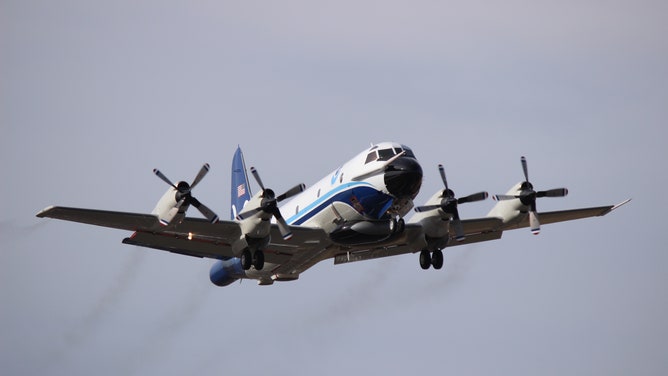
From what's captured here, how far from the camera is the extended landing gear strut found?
47.6m

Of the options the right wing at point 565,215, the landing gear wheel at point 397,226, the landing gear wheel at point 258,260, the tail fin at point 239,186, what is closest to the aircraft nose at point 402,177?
the landing gear wheel at point 397,226

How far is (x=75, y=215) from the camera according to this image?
1576 inches

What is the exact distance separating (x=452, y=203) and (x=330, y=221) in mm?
6204

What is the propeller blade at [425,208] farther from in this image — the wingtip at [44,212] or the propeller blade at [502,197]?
the wingtip at [44,212]

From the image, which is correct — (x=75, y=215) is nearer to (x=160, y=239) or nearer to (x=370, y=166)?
(x=160, y=239)

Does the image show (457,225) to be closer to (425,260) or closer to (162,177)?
(425,260)

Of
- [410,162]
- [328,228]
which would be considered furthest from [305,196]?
[410,162]

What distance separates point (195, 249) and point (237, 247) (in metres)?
3.44

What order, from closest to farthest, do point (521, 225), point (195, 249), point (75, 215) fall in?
1. point (75, 215)
2. point (195, 249)
3. point (521, 225)

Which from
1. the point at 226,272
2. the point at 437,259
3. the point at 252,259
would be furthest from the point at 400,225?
the point at 226,272

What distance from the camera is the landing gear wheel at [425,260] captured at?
4800cm

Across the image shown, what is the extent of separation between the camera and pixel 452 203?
153 ft

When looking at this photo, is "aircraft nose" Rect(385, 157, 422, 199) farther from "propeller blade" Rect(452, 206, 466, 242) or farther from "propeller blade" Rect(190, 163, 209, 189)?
"propeller blade" Rect(190, 163, 209, 189)

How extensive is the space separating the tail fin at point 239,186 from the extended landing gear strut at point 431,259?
12.5 metres
